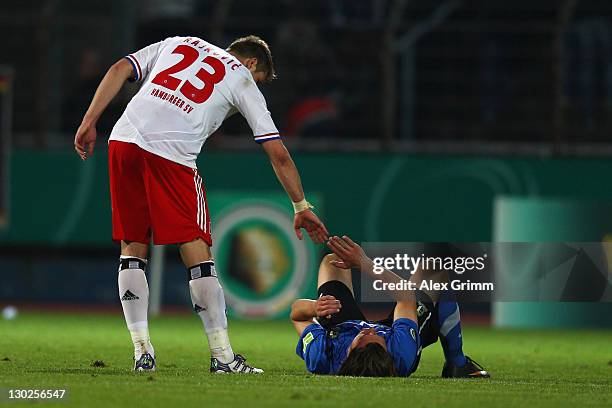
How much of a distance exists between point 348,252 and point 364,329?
0.43 m

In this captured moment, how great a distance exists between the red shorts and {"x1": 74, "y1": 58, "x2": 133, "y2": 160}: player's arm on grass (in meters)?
0.17

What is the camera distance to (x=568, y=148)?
15359 millimetres

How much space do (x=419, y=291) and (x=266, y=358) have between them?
1.96 meters

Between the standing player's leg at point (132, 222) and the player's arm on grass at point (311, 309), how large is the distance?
32.8 inches

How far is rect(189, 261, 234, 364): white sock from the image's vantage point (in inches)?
296

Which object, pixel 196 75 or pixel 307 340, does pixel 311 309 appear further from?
pixel 196 75

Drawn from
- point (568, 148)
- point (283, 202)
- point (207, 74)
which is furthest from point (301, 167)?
point (207, 74)

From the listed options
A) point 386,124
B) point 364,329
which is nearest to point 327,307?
point 364,329

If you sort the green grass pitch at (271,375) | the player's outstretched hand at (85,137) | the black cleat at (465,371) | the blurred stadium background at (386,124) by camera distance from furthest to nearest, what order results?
the blurred stadium background at (386,124), the black cleat at (465,371), the player's outstretched hand at (85,137), the green grass pitch at (271,375)

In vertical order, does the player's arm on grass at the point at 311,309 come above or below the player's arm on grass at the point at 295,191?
below

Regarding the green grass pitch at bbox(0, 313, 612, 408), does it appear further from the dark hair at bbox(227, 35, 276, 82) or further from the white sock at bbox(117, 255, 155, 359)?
the dark hair at bbox(227, 35, 276, 82)

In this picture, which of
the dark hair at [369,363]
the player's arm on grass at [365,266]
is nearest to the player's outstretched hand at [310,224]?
the player's arm on grass at [365,266]

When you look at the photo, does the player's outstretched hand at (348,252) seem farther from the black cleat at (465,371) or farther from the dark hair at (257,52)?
the dark hair at (257,52)

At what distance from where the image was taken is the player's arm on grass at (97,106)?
740cm
